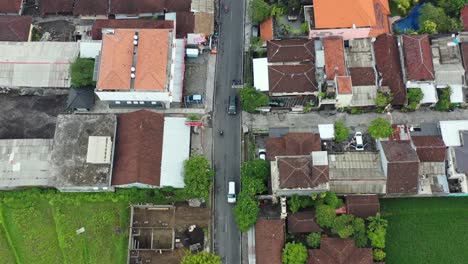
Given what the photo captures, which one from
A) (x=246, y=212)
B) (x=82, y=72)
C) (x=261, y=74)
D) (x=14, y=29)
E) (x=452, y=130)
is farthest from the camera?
(x=14, y=29)

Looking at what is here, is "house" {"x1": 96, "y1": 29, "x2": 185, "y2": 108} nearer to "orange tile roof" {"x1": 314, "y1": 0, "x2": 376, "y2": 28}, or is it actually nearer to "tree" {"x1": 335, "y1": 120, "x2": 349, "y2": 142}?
"orange tile roof" {"x1": 314, "y1": 0, "x2": 376, "y2": 28}

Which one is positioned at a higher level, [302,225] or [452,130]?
[452,130]

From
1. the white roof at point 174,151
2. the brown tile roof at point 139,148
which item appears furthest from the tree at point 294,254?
the brown tile roof at point 139,148

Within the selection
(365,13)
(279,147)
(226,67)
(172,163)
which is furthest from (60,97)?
(365,13)

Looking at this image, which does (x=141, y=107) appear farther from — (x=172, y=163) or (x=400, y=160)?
(x=400, y=160)

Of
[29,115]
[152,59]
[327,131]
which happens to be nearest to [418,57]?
[327,131]

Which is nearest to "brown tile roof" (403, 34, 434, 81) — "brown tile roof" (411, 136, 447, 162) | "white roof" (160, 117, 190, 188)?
"brown tile roof" (411, 136, 447, 162)

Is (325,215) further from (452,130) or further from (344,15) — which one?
(344,15)
